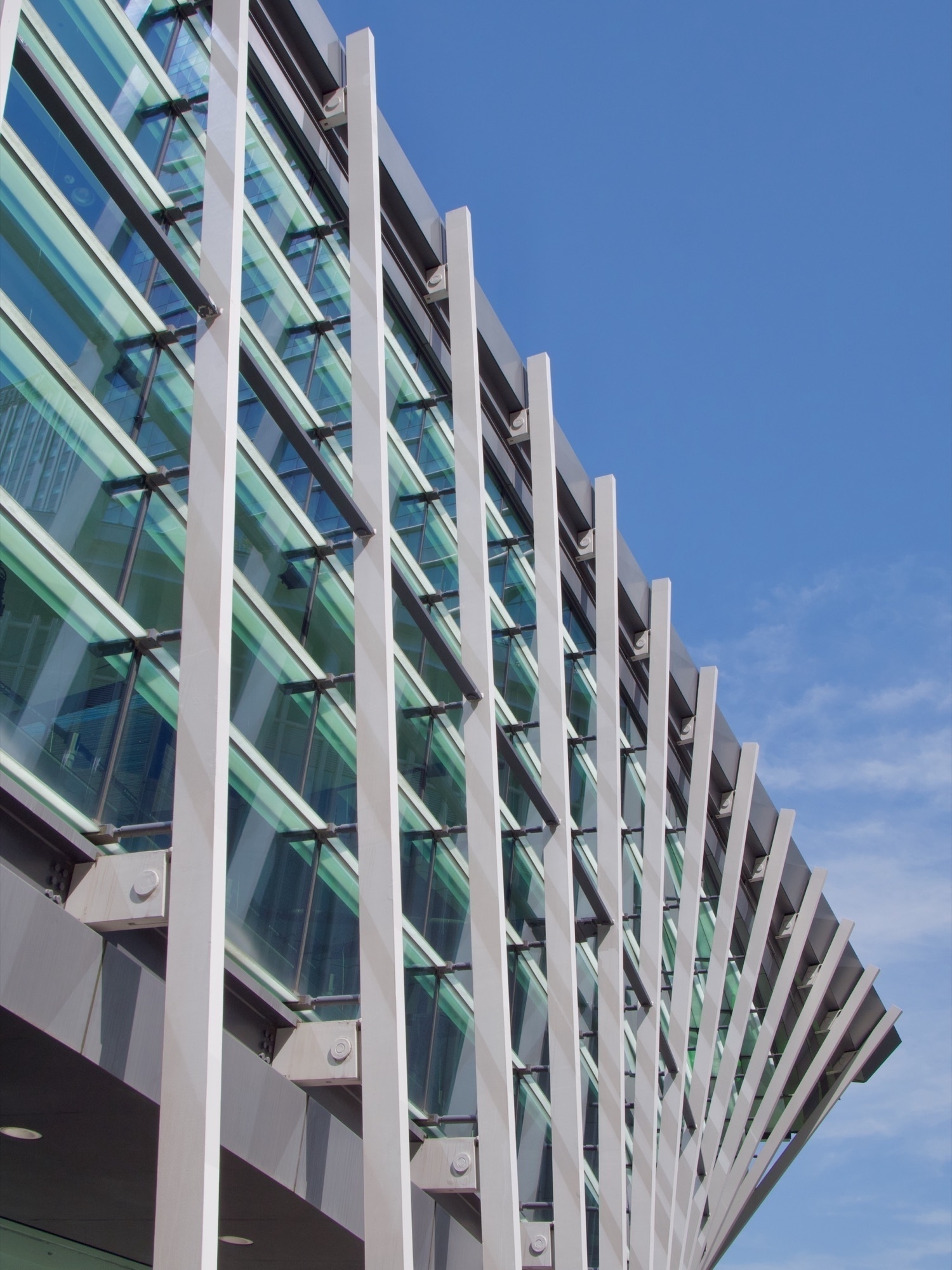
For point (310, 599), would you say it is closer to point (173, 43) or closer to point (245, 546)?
point (245, 546)

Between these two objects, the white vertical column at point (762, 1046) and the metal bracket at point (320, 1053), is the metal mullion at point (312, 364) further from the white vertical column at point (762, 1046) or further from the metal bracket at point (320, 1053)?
the white vertical column at point (762, 1046)

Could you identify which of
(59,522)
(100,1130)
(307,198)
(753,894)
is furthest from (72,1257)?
(753,894)

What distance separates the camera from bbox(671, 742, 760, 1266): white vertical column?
21.4 meters

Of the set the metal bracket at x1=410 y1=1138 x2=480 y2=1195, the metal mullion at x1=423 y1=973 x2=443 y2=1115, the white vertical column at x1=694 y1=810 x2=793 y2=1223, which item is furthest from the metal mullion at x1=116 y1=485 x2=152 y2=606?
the white vertical column at x1=694 y1=810 x2=793 y2=1223

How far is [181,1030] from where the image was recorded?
23.5ft

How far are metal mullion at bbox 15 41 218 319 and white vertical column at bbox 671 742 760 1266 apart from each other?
1651 centimetres

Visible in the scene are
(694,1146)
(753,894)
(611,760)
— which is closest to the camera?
(611,760)

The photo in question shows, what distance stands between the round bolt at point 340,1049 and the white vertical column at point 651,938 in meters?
8.96

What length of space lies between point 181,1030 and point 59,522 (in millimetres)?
3759

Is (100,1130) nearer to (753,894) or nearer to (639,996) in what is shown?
(639,996)

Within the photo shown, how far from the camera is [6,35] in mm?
7688

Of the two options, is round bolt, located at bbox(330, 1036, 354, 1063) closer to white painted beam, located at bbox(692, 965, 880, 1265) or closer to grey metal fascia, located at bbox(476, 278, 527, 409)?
grey metal fascia, located at bbox(476, 278, 527, 409)

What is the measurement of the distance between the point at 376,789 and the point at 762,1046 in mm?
17473

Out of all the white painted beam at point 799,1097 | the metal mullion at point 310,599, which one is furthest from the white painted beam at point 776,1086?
the metal mullion at point 310,599
